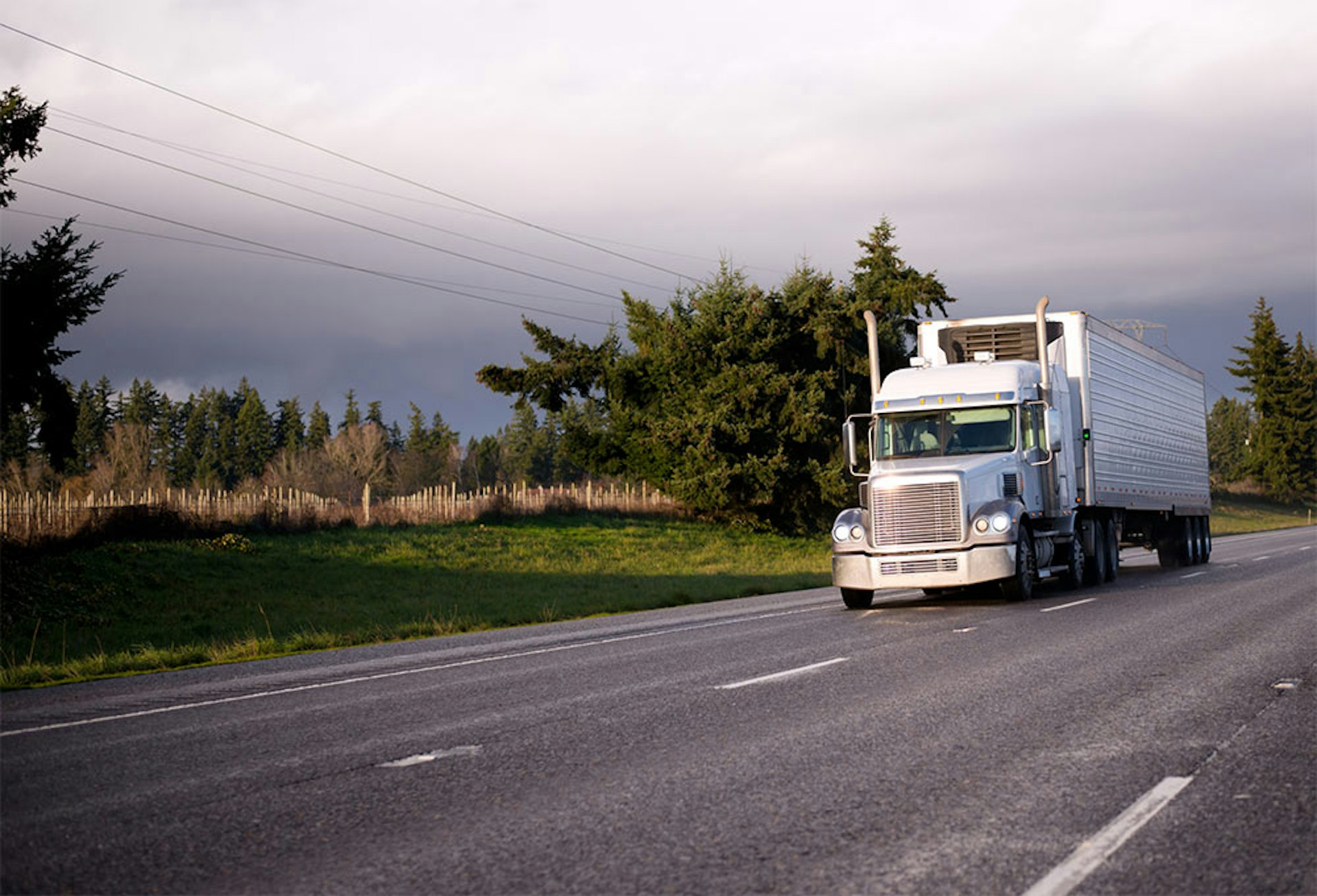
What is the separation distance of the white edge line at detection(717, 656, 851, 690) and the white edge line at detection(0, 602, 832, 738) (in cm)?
338

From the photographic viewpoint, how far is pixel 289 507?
1654 inches

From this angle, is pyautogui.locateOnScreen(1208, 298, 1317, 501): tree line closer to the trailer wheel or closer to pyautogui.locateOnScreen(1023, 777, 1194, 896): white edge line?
the trailer wheel

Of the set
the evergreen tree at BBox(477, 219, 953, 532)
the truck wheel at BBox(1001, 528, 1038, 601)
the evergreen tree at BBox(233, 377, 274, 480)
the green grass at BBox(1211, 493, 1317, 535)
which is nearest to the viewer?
the truck wheel at BBox(1001, 528, 1038, 601)

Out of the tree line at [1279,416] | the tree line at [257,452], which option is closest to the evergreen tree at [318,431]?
the tree line at [257,452]

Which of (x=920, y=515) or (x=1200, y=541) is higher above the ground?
(x=920, y=515)

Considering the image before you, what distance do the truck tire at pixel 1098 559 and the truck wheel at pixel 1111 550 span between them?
0.06 m

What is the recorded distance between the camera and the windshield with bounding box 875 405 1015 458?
20188mm

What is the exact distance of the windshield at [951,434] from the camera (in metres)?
20.2

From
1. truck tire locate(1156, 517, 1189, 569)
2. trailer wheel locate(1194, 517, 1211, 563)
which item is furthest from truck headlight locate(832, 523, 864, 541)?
trailer wheel locate(1194, 517, 1211, 563)

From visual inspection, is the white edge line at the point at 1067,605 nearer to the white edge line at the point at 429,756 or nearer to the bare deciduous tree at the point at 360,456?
the white edge line at the point at 429,756

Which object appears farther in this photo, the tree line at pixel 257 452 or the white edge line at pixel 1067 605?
the tree line at pixel 257 452

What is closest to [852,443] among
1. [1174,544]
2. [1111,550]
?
[1111,550]

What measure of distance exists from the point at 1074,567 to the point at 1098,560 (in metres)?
1.46

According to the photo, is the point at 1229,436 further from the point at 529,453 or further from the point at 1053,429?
the point at 1053,429
